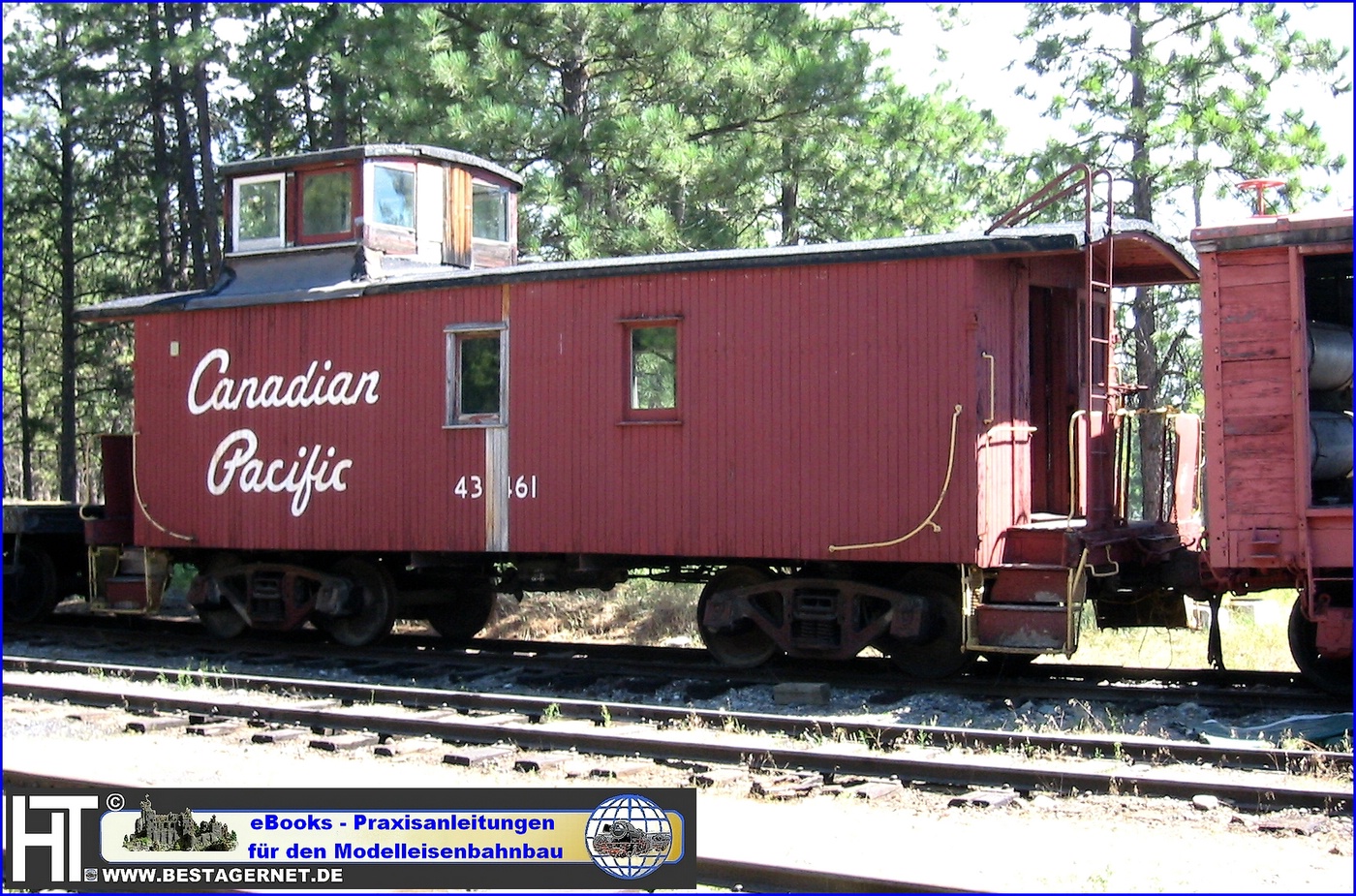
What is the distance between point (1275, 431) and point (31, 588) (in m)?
12.9

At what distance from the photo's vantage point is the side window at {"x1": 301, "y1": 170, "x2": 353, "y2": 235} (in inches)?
542

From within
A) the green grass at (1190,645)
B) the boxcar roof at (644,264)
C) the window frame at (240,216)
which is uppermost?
the window frame at (240,216)

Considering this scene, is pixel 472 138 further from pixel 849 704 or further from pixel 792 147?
pixel 849 704

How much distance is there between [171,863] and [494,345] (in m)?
7.24

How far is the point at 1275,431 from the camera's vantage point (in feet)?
30.0

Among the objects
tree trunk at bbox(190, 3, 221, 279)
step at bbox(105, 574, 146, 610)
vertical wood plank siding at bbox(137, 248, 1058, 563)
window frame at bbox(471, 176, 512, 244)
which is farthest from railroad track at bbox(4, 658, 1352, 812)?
tree trunk at bbox(190, 3, 221, 279)

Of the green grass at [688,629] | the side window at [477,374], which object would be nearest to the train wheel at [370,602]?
the side window at [477,374]

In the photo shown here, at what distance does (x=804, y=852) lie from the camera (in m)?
5.72

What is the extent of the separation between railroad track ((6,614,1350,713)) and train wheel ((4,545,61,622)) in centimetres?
41

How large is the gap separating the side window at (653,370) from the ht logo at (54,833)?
6240 mm

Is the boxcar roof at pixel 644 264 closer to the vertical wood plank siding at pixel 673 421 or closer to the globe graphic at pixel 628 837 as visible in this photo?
the vertical wood plank siding at pixel 673 421

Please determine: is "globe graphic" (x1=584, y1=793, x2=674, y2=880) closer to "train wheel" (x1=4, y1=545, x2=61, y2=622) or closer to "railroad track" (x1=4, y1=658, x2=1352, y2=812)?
"railroad track" (x1=4, y1=658, x2=1352, y2=812)

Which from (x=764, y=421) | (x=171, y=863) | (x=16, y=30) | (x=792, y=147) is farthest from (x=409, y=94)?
(x=171, y=863)

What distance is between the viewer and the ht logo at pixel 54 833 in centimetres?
561
